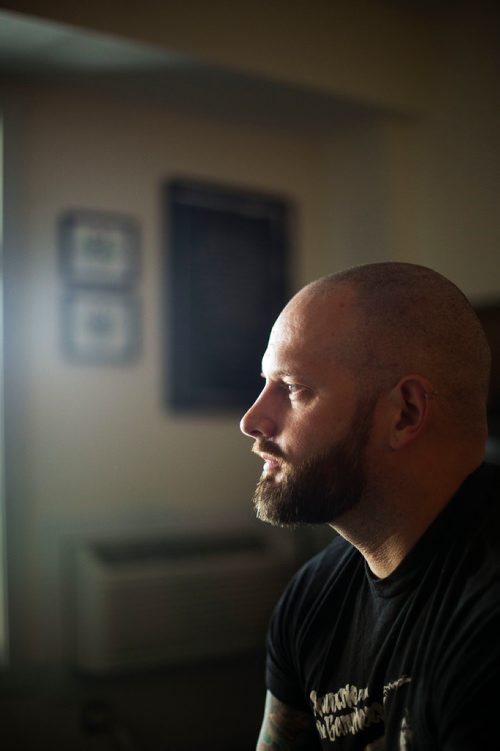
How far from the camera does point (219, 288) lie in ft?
9.01

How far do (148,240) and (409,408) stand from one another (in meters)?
1.82

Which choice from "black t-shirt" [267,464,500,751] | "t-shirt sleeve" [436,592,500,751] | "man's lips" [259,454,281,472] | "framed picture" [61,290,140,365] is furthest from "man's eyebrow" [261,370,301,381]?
"framed picture" [61,290,140,365]

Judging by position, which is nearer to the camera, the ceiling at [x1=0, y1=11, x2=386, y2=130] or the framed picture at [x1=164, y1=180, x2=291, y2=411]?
the ceiling at [x1=0, y1=11, x2=386, y2=130]

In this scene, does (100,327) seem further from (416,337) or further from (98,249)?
(416,337)

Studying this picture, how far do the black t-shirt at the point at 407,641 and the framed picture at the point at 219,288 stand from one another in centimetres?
161

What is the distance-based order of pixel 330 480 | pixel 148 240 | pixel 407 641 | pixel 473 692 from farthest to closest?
1. pixel 148 240
2. pixel 330 480
3. pixel 407 641
4. pixel 473 692

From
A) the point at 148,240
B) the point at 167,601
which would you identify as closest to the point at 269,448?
the point at 167,601

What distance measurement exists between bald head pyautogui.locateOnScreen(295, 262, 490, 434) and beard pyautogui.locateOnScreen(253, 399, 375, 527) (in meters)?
0.06

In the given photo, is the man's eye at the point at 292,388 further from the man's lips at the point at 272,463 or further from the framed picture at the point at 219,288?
the framed picture at the point at 219,288

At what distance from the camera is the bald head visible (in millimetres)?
947

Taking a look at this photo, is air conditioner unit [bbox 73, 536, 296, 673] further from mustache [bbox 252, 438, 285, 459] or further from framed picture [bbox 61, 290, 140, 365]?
mustache [bbox 252, 438, 285, 459]

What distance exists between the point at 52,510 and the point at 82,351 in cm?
52

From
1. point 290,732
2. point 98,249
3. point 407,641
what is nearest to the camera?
point 407,641

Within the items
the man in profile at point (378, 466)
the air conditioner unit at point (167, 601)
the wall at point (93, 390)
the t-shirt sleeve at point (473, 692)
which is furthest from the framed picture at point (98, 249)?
the t-shirt sleeve at point (473, 692)
